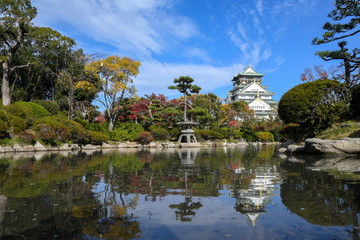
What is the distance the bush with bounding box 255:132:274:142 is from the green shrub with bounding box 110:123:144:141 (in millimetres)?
19909

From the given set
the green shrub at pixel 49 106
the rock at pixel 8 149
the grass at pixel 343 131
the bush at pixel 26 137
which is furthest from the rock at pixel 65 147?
the grass at pixel 343 131

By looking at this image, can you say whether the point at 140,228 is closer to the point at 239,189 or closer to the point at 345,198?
the point at 239,189

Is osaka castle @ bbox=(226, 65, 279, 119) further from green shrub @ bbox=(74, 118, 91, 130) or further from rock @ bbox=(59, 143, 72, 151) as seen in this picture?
rock @ bbox=(59, 143, 72, 151)

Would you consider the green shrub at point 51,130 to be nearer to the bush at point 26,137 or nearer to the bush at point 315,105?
the bush at point 26,137

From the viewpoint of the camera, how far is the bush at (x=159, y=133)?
Result: 2439 cm

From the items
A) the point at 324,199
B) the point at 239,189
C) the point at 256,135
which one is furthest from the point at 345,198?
the point at 256,135

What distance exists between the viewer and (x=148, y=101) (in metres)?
29.3

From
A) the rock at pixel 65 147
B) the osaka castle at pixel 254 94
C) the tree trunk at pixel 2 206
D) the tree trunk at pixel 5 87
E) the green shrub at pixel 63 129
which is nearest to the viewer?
the tree trunk at pixel 2 206

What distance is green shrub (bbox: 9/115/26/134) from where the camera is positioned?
1421 centimetres

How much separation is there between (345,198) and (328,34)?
1235cm

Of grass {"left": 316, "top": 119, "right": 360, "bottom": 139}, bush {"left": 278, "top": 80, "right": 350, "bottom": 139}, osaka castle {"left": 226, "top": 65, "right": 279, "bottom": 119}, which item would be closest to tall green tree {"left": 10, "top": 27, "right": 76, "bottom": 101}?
bush {"left": 278, "top": 80, "right": 350, "bottom": 139}

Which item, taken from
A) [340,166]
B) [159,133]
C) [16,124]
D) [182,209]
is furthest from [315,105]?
[16,124]

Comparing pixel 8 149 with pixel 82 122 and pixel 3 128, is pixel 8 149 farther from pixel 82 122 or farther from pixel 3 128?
pixel 82 122

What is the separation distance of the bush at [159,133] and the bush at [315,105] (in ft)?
45.0
